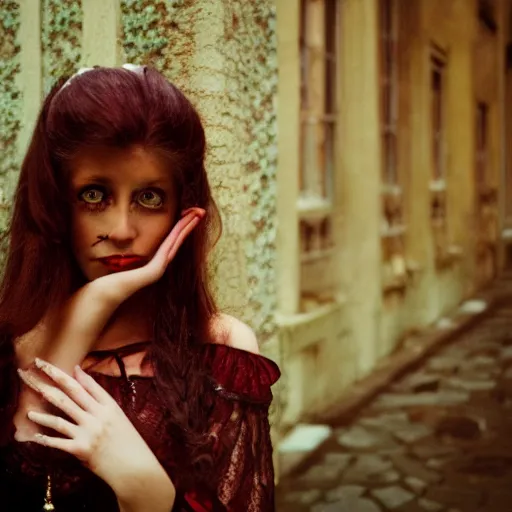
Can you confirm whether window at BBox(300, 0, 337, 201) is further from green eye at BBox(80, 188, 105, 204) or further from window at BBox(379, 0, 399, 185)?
green eye at BBox(80, 188, 105, 204)

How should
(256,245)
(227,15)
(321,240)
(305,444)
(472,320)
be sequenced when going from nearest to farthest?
(227,15)
(256,245)
(305,444)
(321,240)
(472,320)

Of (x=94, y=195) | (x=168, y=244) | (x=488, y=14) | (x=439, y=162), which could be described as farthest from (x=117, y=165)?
(x=488, y=14)

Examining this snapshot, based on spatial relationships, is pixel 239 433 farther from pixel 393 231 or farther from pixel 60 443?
pixel 393 231

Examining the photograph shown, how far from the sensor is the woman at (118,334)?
1.65m

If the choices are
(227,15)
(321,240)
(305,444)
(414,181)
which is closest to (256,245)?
(227,15)

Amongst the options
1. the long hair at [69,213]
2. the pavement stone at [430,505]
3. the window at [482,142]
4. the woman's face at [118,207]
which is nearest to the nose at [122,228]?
the woman's face at [118,207]

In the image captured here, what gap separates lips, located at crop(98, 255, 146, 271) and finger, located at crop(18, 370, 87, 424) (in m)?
0.27

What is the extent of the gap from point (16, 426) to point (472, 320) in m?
9.60

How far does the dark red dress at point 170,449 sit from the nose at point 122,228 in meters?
0.24

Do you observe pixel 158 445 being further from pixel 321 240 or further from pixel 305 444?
pixel 321 240

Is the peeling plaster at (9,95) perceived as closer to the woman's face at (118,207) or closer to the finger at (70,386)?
the woman's face at (118,207)

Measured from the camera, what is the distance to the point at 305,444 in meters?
5.42

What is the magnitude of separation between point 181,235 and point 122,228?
4.7 inches

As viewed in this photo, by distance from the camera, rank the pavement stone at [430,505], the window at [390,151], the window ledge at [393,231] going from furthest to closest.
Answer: the window ledge at [393,231] < the window at [390,151] < the pavement stone at [430,505]
